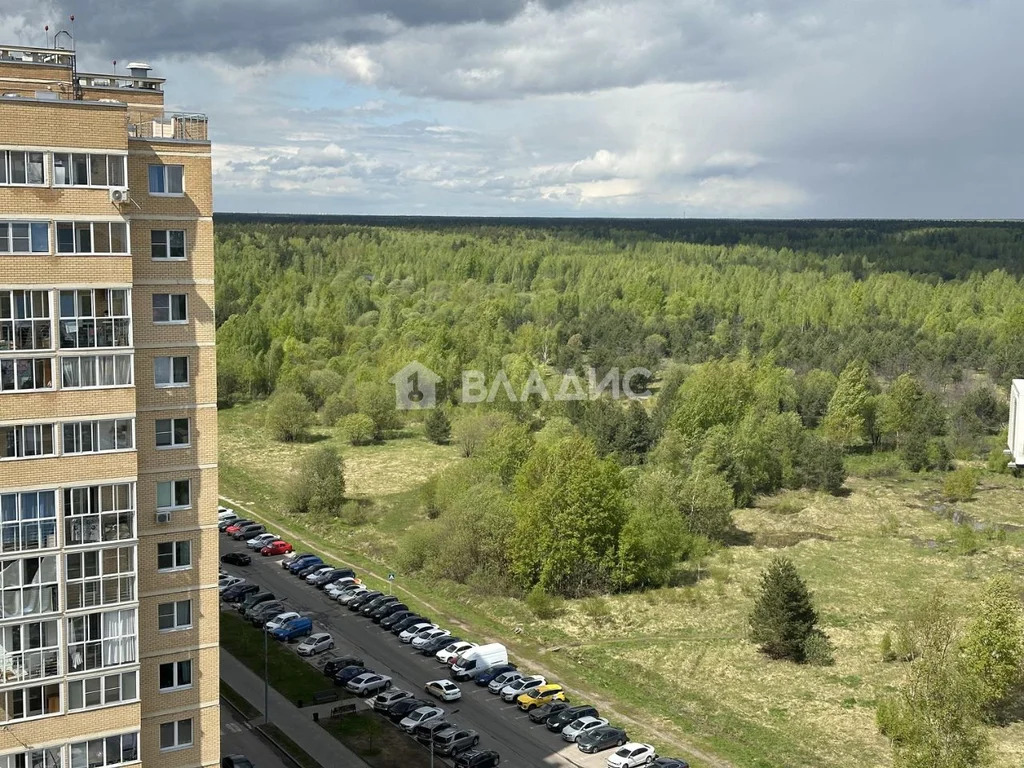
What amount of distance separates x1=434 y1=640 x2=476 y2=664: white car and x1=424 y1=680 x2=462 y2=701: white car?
313 centimetres

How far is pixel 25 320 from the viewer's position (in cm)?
2438

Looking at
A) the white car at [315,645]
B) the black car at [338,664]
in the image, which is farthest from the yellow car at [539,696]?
the white car at [315,645]

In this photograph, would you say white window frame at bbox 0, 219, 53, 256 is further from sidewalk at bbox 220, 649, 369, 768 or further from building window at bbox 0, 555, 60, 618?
sidewalk at bbox 220, 649, 369, 768

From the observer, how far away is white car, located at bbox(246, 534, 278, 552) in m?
68.8

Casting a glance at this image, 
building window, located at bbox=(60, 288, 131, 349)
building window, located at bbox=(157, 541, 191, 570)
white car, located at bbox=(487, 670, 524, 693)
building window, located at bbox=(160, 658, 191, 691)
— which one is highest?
building window, located at bbox=(60, 288, 131, 349)

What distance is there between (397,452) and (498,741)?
57782 mm

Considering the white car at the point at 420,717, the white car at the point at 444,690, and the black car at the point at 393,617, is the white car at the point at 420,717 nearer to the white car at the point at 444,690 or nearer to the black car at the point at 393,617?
the white car at the point at 444,690

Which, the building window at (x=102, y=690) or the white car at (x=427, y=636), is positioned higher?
the building window at (x=102, y=690)

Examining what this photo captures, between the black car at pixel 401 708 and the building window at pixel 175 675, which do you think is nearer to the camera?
the building window at pixel 175 675

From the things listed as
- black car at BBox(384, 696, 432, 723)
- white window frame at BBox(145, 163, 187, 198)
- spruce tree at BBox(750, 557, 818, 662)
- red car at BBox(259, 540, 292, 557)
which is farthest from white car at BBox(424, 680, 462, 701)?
white window frame at BBox(145, 163, 187, 198)

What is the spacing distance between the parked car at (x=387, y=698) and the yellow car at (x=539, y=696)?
16.0 feet

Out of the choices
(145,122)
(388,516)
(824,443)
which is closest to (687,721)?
(145,122)

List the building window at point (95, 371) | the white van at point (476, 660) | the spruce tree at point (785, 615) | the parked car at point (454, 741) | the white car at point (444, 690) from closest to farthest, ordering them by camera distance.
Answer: the building window at point (95, 371)
the parked car at point (454, 741)
the white car at point (444, 690)
the white van at point (476, 660)
the spruce tree at point (785, 615)

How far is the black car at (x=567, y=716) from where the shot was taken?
44.5 m
